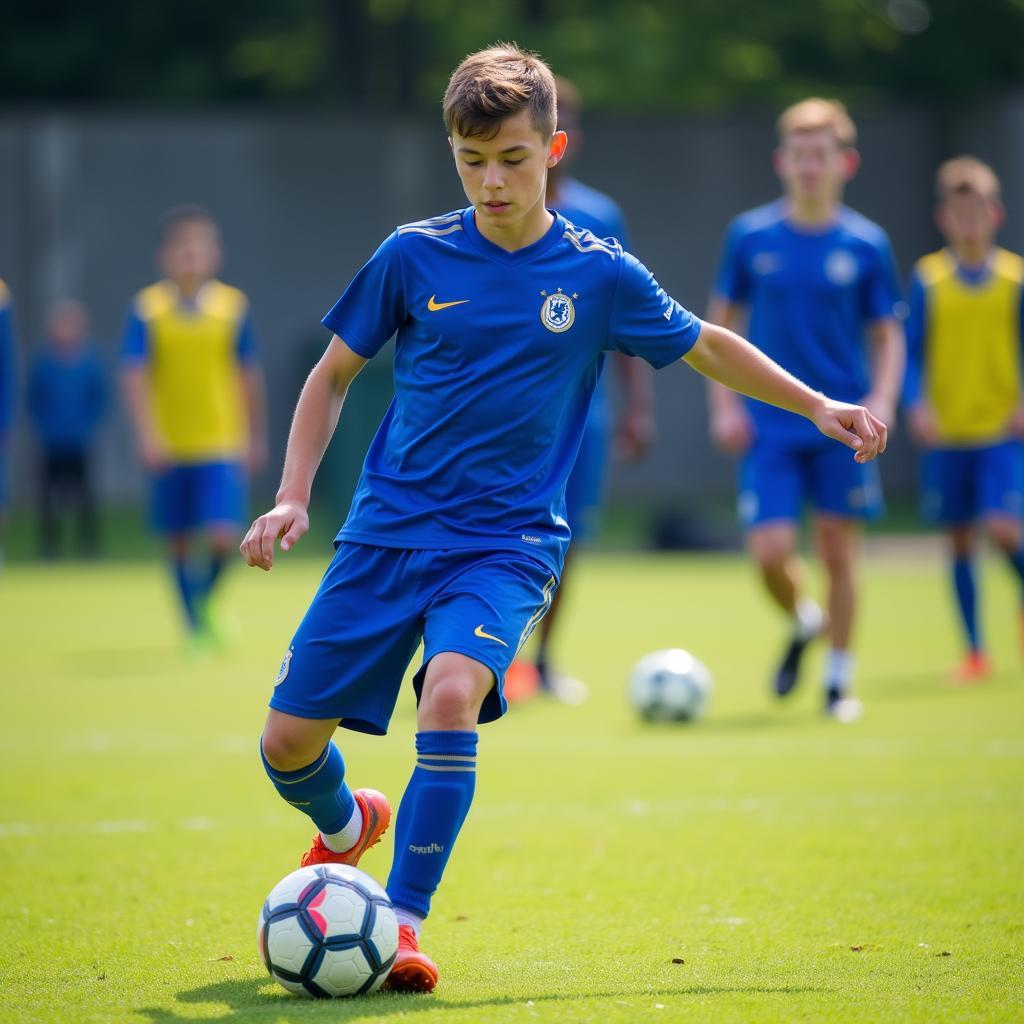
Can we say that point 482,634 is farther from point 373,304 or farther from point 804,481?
point 804,481

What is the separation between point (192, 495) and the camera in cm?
1190

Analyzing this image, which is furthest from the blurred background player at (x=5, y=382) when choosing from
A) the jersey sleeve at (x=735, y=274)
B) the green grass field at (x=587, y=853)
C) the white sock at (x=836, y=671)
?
the white sock at (x=836, y=671)

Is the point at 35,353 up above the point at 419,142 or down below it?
below

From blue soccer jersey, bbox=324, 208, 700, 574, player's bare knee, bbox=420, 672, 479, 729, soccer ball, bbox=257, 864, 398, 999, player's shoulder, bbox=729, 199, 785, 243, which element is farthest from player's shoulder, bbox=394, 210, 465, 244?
player's shoulder, bbox=729, 199, 785, 243

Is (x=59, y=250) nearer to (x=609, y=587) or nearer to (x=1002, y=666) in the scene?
(x=609, y=587)

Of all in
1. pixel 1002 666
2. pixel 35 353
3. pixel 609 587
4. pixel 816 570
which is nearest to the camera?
pixel 1002 666

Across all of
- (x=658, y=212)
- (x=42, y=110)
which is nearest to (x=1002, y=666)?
(x=658, y=212)

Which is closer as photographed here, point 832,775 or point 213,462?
point 832,775

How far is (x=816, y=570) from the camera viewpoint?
1714 centimetres

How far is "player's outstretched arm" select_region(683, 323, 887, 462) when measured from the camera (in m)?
4.54

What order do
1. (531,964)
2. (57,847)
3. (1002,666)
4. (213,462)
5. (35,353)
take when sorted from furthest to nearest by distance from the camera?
(35,353), (213,462), (1002,666), (57,847), (531,964)

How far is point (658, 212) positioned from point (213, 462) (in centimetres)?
1679

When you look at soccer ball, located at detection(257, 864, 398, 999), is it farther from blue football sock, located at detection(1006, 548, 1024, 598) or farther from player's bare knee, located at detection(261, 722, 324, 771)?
blue football sock, located at detection(1006, 548, 1024, 598)

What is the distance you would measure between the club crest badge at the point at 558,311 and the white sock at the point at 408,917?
1.48 metres
